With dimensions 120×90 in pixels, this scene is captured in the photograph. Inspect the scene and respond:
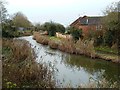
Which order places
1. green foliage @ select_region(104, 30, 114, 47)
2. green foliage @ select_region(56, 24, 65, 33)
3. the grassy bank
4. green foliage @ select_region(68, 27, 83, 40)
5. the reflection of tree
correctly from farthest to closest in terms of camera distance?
green foliage @ select_region(56, 24, 65, 33), green foliage @ select_region(68, 27, 83, 40), green foliage @ select_region(104, 30, 114, 47), the reflection of tree, the grassy bank

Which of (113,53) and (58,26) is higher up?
(58,26)

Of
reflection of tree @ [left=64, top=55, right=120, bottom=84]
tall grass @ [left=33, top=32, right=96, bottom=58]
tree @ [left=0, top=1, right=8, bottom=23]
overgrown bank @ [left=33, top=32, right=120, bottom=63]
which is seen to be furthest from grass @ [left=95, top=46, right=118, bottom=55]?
tree @ [left=0, top=1, right=8, bottom=23]

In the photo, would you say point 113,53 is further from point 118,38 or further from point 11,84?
point 11,84

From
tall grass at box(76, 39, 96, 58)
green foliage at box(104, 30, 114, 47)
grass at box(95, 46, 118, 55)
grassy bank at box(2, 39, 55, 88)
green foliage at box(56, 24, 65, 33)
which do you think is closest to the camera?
grassy bank at box(2, 39, 55, 88)

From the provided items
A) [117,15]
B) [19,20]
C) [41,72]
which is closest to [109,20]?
[117,15]

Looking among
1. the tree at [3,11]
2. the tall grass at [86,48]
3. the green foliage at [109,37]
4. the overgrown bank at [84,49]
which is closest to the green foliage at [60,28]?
the tree at [3,11]

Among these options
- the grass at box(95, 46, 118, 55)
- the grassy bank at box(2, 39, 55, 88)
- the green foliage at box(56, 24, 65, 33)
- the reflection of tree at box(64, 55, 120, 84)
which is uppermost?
the green foliage at box(56, 24, 65, 33)

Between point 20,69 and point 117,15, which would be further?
point 117,15

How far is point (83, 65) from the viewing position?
67.8ft

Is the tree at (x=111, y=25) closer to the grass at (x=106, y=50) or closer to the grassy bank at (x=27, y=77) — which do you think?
the grass at (x=106, y=50)

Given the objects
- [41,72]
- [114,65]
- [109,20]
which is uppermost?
[109,20]

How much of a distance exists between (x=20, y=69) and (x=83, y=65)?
11316 mm

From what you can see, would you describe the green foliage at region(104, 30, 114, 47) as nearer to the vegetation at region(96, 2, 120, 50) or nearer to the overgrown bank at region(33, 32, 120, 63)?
the vegetation at region(96, 2, 120, 50)

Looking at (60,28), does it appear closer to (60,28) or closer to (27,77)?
(60,28)
